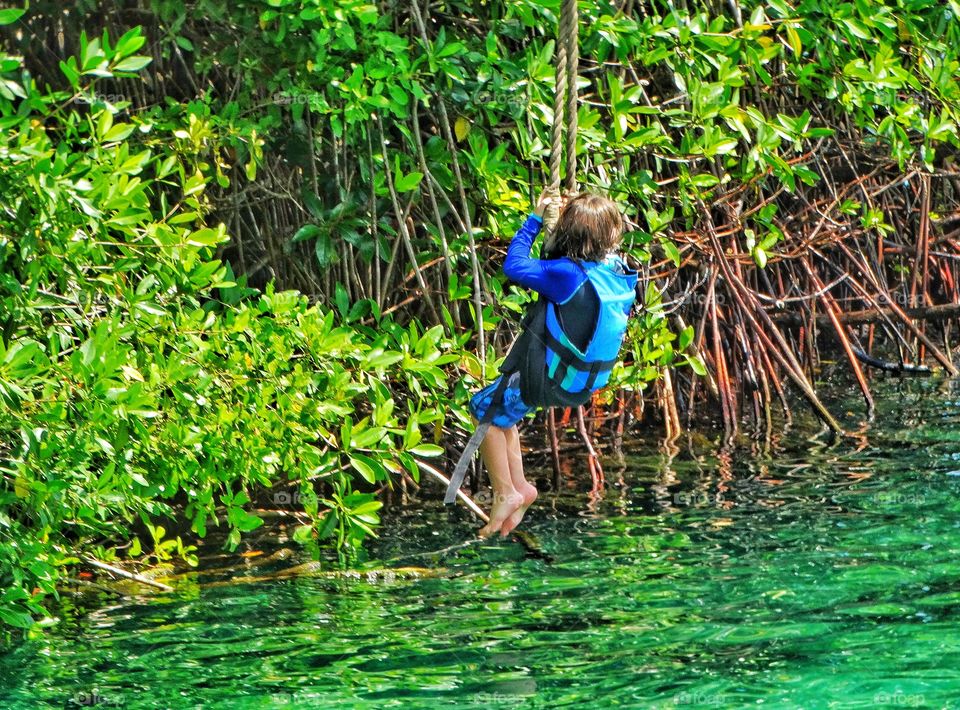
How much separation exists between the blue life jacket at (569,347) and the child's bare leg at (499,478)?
0.30 metres

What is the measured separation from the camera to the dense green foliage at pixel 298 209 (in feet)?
13.1

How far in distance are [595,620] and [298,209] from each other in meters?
2.44

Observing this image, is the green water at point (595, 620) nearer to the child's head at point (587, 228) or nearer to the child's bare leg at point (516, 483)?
the child's bare leg at point (516, 483)

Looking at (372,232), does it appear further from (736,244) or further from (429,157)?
(736,244)

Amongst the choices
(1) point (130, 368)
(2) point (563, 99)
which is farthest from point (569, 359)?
(1) point (130, 368)

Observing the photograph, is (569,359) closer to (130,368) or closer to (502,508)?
(502,508)

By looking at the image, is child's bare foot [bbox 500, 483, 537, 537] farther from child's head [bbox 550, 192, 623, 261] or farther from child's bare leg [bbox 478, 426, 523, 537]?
child's head [bbox 550, 192, 623, 261]

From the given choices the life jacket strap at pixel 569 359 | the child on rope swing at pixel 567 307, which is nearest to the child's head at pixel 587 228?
the child on rope swing at pixel 567 307

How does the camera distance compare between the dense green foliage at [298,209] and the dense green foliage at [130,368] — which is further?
the dense green foliage at [298,209]

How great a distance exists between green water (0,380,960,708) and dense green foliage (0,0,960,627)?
0.30 meters

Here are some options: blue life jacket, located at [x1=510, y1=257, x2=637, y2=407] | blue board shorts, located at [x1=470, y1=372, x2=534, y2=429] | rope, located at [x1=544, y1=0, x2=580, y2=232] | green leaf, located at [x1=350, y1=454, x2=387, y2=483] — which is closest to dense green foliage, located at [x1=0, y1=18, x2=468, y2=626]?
A: green leaf, located at [x1=350, y1=454, x2=387, y2=483]

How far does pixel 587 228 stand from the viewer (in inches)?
160

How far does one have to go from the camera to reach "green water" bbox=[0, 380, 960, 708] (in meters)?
3.65

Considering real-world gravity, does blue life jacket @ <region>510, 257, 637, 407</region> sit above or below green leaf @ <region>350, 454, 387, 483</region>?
above
